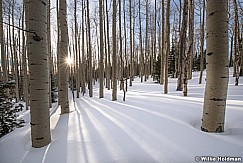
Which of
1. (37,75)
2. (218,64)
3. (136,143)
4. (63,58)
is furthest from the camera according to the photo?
(63,58)

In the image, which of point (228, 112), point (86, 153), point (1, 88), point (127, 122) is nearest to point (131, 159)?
point (86, 153)

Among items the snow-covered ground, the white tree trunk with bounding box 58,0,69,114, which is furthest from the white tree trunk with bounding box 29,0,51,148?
the white tree trunk with bounding box 58,0,69,114

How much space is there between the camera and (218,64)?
214cm

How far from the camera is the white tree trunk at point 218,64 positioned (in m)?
2.14

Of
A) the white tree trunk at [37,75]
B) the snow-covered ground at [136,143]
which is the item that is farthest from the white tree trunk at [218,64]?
the white tree trunk at [37,75]

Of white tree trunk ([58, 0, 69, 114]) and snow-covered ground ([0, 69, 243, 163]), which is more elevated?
white tree trunk ([58, 0, 69, 114])

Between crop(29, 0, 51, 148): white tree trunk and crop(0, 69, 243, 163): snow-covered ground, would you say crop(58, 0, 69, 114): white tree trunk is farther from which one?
crop(29, 0, 51, 148): white tree trunk

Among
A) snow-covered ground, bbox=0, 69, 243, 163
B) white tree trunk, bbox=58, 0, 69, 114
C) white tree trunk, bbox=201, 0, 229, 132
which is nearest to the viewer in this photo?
snow-covered ground, bbox=0, 69, 243, 163

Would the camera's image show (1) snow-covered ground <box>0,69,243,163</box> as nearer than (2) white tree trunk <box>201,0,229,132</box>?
Yes

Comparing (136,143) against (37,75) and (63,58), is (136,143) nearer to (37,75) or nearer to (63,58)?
(37,75)

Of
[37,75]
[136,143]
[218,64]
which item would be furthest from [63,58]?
[218,64]

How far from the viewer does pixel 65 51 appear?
192 inches

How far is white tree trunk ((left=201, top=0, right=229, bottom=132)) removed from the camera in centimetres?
214

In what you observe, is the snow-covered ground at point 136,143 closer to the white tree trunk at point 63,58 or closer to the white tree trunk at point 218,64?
the white tree trunk at point 218,64
